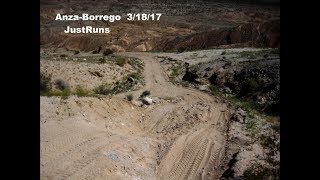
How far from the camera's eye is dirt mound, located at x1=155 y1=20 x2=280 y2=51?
126 ft

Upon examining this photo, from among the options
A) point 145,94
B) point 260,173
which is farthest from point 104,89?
point 260,173

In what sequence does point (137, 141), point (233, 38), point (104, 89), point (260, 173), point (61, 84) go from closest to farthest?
point (260, 173) < point (137, 141) < point (61, 84) < point (104, 89) < point (233, 38)

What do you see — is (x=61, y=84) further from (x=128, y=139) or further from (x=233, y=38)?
(x=233, y=38)

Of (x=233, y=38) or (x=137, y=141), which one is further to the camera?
(x=233, y=38)

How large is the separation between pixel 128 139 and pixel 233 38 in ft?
103

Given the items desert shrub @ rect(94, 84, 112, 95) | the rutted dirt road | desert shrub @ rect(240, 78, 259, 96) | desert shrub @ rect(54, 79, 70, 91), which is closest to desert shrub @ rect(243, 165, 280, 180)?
the rutted dirt road

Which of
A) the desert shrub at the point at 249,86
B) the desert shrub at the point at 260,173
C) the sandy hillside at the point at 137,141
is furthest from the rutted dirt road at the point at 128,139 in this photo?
the desert shrub at the point at 249,86

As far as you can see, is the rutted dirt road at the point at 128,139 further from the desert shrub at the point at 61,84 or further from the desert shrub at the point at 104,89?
the desert shrub at the point at 104,89

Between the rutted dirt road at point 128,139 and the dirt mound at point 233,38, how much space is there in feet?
77.1

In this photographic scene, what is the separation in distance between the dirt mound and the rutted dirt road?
2349 cm

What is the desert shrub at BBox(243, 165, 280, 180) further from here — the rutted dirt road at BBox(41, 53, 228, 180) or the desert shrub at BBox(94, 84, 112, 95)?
the desert shrub at BBox(94, 84, 112, 95)

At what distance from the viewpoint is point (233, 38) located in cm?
4159
